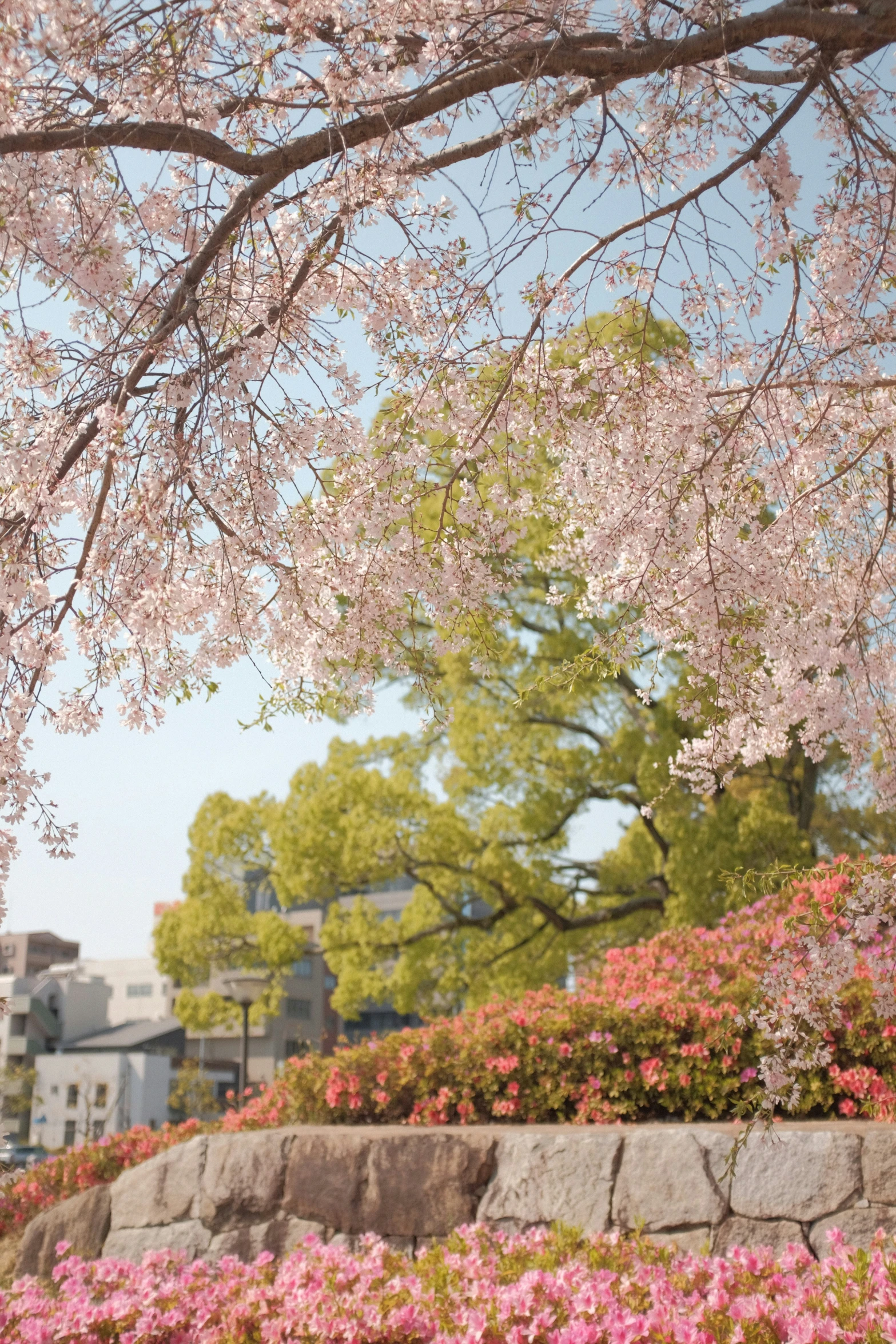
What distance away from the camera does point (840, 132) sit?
13.0 feet

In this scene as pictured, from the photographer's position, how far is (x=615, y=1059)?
19.2 feet

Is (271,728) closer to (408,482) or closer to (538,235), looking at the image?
(408,482)

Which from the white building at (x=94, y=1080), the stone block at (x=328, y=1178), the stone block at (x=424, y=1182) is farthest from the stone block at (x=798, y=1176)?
the white building at (x=94, y=1080)

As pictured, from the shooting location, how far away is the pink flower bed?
3137mm

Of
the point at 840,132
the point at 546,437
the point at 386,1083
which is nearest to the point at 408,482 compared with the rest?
the point at 546,437

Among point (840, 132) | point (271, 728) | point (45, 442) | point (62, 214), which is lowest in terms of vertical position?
point (271, 728)

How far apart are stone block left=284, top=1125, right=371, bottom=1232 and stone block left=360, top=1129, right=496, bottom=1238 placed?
0.14 feet

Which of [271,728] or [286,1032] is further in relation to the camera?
[286,1032]

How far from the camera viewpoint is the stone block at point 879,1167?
4.29 metres

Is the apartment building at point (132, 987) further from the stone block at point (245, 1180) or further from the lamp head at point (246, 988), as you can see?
the stone block at point (245, 1180)

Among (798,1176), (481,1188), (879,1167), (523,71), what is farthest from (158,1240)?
(523,71)

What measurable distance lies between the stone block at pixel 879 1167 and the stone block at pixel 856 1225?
0.13 ft

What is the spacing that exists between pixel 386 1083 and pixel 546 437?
3.90 metres

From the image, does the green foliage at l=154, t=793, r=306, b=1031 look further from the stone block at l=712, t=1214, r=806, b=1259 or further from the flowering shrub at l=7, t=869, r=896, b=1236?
the stone block at l=712, t=1214, r=806, b=1259
